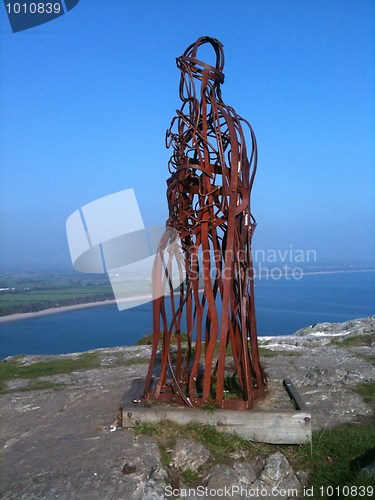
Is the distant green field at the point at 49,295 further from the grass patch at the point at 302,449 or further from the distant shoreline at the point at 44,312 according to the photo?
the grass patch at the point at 302,449

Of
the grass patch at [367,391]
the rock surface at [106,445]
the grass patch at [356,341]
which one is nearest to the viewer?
the rock surface at [106,445]

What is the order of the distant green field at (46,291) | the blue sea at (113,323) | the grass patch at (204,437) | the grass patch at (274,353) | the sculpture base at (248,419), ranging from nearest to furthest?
1. the grass patch at (204,437)
2. the sculpture base at (248,419)
3. the grass patch at (274,353)
4. the blue sea at (113,323)
5. the distant green field at (46,291)

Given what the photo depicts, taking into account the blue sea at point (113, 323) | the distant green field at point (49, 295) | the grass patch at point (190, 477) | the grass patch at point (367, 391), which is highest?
the grass patch at point (367, 391)

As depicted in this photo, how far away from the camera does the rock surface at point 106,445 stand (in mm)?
4027

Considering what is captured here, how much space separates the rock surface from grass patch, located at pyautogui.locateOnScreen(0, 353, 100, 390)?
537 millimetres

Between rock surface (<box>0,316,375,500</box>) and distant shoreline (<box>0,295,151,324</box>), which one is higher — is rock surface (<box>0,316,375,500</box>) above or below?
above

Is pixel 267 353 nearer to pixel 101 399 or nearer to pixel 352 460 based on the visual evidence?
pixel 101 399

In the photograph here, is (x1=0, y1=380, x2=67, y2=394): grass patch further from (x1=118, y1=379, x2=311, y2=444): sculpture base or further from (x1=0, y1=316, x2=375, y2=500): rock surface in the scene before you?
(x1=118, y1=379, x2=311, y2=444): sculpture base

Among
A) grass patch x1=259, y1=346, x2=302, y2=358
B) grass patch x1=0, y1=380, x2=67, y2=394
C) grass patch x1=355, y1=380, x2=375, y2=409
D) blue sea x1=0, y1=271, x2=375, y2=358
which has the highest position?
grass patch x1=355, y1=380, x2=375, y2=409

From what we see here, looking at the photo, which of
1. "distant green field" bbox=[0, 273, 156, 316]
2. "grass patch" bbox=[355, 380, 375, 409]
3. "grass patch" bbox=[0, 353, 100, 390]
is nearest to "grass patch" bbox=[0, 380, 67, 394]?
"grass patch" bbox=[0, 353, 100, 390]

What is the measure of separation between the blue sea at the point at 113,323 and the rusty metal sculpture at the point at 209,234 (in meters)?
21.0

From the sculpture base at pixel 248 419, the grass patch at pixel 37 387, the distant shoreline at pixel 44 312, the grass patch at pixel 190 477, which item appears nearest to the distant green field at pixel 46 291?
the distant shoreline at pixel 44 312

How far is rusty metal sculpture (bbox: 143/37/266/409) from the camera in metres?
5.11

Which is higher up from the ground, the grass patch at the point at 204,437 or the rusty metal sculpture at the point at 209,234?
the rusty metal sculpture at the point at 209,234
